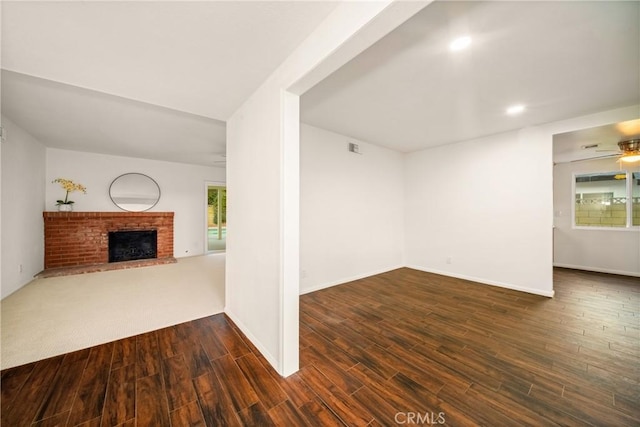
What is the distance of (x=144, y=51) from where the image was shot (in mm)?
1642

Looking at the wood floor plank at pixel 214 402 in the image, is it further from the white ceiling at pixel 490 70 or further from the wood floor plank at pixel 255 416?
the white ceiling at pixel 490 70

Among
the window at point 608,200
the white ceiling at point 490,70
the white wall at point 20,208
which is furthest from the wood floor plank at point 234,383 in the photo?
the window at point 608,200

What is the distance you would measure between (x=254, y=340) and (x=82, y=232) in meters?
5.11

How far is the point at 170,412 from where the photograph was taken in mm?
1405

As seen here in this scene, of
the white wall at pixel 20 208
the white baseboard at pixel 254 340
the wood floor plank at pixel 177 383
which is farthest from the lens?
the white wall at pixel 20 208

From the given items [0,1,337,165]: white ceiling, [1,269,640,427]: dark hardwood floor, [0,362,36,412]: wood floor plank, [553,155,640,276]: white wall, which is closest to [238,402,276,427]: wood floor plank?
[1,269,640,427]: dark hardwood floor

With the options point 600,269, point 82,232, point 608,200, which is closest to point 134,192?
point 82,232

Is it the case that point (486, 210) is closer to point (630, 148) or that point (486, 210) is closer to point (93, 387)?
point (630, 148)

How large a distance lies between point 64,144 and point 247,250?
16.0 feet

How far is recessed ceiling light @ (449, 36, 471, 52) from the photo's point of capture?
5.61 feet

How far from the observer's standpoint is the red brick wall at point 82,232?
4.44 metres

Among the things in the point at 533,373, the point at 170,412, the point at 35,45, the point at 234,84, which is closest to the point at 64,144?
the point at 35,45

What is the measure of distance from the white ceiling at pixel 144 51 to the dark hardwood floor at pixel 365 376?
2370 millimetres

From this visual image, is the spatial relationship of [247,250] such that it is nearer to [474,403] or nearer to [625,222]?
[474,403]
